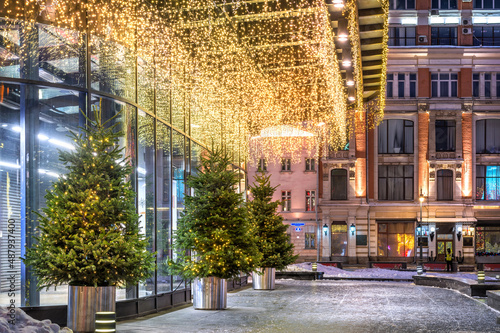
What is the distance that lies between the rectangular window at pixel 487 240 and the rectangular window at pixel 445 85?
12.0m

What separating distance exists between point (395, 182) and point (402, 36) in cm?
1296

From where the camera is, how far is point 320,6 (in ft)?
63.7

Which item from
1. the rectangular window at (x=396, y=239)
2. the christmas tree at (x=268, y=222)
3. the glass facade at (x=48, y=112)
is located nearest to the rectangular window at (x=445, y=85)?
the rectangular window at (x=396, y=239)

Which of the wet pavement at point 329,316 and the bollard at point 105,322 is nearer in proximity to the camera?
the bollard at point 105,322

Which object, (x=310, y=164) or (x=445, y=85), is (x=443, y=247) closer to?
(x=310, y=164)

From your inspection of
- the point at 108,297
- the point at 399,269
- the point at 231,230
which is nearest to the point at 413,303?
the point at 231,230

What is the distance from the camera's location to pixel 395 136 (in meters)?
64.2

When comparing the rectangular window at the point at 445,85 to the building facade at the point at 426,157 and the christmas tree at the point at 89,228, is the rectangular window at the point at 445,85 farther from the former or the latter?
the christmas tree at the point at 89,228

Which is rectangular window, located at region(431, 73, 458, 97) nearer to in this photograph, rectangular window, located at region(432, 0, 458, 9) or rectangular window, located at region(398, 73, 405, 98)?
rectangular window, located at region(398, 73, 405, 98)

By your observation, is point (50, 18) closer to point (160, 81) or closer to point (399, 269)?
point (160, 81)

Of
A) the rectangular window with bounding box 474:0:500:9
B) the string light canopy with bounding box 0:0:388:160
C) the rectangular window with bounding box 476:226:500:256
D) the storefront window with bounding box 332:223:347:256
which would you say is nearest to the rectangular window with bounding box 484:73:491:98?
the rectangular window with bounding box 474:0:500:9

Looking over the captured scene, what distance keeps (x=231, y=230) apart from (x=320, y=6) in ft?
21.3

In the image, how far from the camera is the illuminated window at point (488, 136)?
63.2m

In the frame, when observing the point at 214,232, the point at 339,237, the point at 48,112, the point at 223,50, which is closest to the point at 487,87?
the point at 339,237
